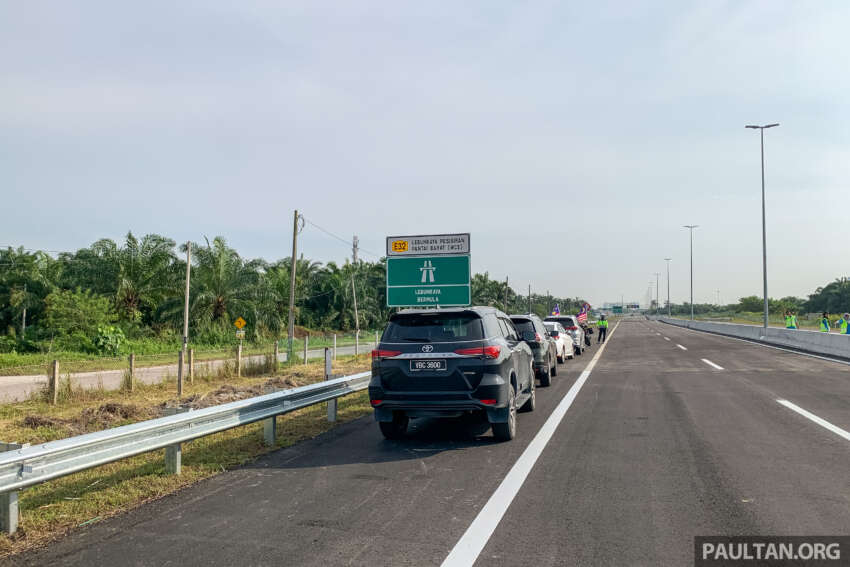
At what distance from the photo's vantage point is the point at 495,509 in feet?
17.4

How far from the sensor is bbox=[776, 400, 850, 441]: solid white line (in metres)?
8.34

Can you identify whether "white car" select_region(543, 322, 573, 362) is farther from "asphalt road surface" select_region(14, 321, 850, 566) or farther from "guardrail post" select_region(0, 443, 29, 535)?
"guardrail post" select_region(0, 443, 29, 535)

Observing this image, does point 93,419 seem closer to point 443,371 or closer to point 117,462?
point 117,462

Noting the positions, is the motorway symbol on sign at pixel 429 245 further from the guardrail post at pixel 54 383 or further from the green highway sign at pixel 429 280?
the guardrail post at pixel 54 383

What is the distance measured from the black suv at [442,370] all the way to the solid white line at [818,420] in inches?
175

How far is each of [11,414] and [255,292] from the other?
26249 millimetres

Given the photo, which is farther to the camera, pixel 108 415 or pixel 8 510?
pixel 108 415

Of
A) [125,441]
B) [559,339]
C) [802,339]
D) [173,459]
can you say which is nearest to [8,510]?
[125,441]

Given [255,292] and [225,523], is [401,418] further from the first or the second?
[255,292]

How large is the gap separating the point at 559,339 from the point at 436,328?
1353cm

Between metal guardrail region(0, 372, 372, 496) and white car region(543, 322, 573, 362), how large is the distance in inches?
513

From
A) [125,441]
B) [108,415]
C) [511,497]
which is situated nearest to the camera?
[511,497]

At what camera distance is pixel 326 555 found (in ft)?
14.2

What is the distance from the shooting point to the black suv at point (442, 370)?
788cm
